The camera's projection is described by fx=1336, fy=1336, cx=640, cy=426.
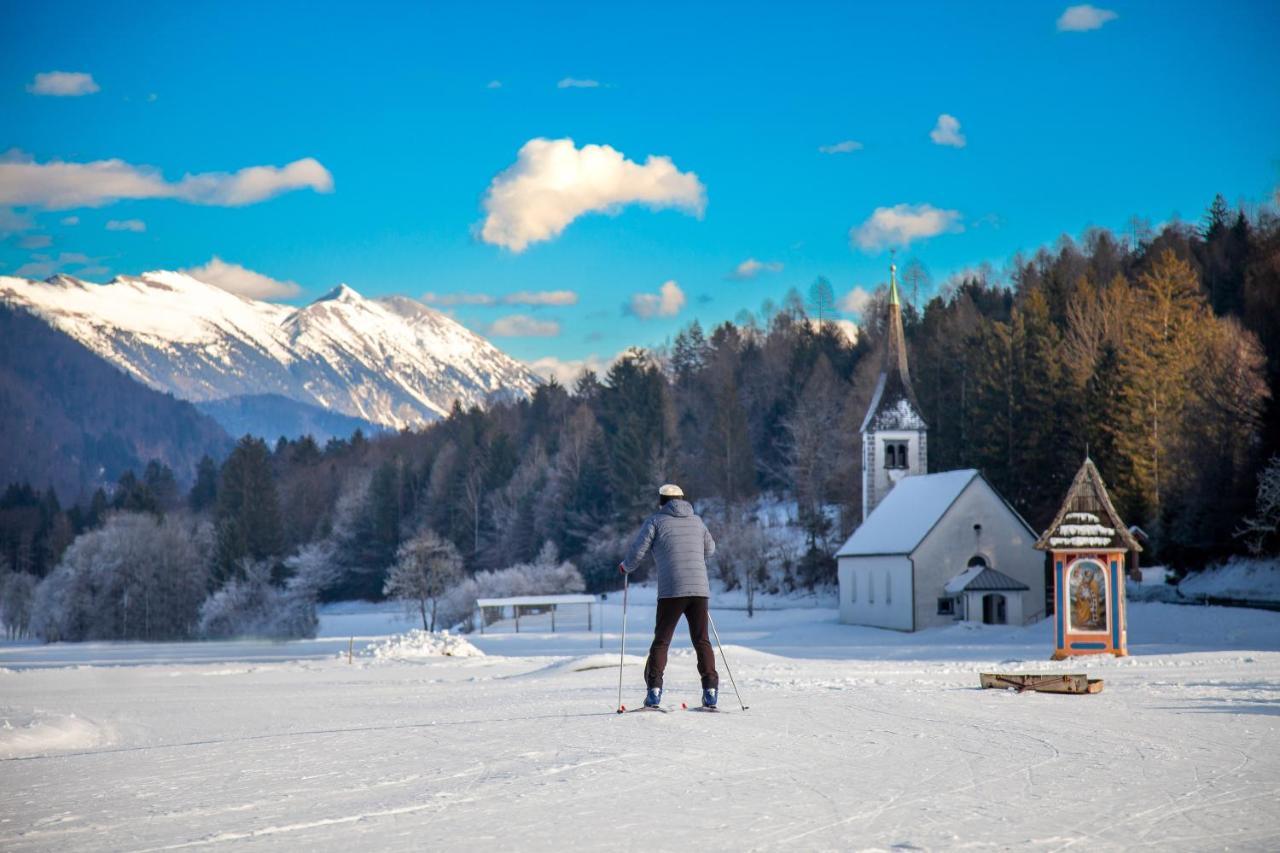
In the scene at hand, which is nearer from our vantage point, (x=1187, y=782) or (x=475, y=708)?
(x=1187, y=782)

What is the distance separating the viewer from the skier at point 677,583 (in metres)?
13.3

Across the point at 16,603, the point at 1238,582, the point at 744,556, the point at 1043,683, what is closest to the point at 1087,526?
the point at 1043,683

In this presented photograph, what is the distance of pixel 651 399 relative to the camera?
100m

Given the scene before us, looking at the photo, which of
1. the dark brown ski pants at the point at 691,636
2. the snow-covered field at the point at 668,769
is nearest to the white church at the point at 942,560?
the snow-covered field at the point at 668,769

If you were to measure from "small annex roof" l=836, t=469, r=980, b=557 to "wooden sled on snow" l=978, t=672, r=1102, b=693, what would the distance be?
34.8 meters

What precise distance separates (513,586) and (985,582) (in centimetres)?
4097

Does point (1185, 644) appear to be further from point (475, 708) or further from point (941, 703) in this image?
point (475, 708)

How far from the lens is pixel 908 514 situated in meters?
55.1

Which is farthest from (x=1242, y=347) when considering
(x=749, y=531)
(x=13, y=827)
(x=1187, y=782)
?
(x=13, y=827)

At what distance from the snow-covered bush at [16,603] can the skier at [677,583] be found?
95505mm

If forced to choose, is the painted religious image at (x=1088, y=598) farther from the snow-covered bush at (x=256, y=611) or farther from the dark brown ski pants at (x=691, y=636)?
the snow-covered bush at (x=256, y=611)

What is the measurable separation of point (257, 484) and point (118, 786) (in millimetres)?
104928

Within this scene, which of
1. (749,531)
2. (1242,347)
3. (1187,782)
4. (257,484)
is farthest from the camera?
(257,484)

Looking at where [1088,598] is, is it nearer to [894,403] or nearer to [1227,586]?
[1227,586]
